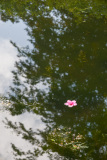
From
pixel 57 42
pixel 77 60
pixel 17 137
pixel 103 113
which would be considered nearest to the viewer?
pixel 17 137

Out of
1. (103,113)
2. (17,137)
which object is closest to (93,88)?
(103,113)

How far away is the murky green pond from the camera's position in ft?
7.08

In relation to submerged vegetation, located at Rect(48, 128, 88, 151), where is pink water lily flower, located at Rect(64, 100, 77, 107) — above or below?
above

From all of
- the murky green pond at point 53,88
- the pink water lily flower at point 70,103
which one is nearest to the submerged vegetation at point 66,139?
the murky green pond at point 53,88

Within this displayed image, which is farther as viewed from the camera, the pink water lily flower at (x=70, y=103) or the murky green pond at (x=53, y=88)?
the pink water lily flower at (x=70, y=103)

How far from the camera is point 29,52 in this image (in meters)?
3.94

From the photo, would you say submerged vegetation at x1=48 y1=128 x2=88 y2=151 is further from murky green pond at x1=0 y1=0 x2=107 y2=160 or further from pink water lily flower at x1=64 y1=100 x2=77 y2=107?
pink water lily flower at x1=64 y1=100 x2=77 y2=107

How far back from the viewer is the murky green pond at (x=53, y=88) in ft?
7.08

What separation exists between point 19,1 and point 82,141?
233 inches

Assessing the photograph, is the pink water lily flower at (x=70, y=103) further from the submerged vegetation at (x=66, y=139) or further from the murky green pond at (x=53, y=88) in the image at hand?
the submerged vegetation at (x=66, y=139)

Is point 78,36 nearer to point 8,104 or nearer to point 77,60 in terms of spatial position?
point 77,60

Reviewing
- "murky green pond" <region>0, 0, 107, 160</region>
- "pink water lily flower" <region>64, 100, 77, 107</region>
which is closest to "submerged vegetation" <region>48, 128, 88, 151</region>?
"murky green pond" <region>0, 0, 107, 160</region>

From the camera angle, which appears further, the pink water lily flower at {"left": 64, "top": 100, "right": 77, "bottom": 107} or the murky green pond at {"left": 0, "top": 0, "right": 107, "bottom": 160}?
the pink water lily flower at {"left": 64, "top": 100, "right": 77, "bottom": 107}

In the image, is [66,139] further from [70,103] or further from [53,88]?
[53,88]
